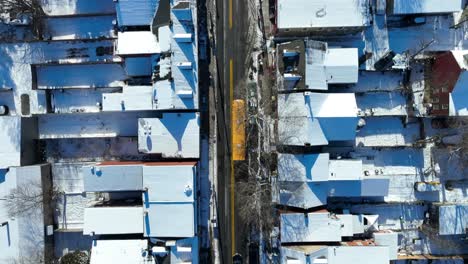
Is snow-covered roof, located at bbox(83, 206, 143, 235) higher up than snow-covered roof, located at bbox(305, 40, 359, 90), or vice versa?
snow-covered roof, located at bbox(305, 40, 359, 90)

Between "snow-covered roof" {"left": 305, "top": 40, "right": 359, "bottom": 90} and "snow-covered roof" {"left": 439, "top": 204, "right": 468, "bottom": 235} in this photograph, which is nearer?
"snow-covered roof" {"left": 305, "top": 40, "right": 359, "bottom": 90}

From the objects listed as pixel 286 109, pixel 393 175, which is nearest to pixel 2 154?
pixel 286 109

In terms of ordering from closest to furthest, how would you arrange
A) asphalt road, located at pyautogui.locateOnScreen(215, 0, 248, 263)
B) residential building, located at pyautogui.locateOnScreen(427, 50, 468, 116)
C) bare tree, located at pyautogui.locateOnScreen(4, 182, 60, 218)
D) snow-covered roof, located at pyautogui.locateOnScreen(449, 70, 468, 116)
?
residential building, located at pyautogui.locateOnScreen(427, 50, 468, 116) < snow-covered roof, located at pyautogui.locateOnScreen(449, 70, 468, 116) < bare tree, located at pyautogui.locateOnScreen(4, 182, 60, 218) < asphalt road, located at pyautogui.locateOnScreen(215, 0, 248, 263)

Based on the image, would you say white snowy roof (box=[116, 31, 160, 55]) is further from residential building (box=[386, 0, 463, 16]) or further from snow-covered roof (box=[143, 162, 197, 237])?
residential building (box=[386, 0, 463, 16])

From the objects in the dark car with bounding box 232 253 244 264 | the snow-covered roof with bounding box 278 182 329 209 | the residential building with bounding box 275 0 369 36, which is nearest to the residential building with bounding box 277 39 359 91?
the residential building with bounding box 275 0 369 36

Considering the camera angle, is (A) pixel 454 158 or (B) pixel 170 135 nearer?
(B) pixel 170 135

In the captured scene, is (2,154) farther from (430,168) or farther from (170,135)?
(430,168)

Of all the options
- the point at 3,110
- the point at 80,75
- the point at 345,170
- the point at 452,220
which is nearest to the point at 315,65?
the point at 345,170
